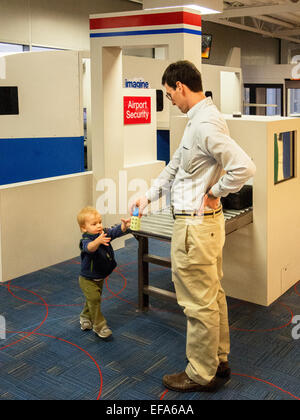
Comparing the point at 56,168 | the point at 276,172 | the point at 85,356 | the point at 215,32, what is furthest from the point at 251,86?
the point at 85,356

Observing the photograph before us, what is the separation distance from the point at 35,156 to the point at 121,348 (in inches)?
168

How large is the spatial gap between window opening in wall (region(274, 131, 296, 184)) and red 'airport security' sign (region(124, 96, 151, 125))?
2059 millimetres

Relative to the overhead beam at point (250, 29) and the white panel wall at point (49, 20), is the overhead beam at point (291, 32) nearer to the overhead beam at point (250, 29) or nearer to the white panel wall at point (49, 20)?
the overhead beam at point (250, 29)

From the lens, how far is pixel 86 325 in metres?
3.34

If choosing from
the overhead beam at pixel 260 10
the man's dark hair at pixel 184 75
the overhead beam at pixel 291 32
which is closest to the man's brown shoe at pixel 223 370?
the man's dark hair at pixel 184 75

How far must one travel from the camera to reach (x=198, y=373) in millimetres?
2529

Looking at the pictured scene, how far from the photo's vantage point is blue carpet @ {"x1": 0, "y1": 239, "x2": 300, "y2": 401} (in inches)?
104

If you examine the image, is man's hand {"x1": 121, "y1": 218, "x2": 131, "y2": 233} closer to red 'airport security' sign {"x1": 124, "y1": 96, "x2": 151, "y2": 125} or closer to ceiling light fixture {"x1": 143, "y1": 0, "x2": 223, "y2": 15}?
red 'airport security' sign {"x1": 124, "y1": 96, "x2": 151, "y2": 125}

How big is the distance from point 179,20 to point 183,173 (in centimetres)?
236

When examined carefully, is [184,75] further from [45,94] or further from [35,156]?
[35,156]

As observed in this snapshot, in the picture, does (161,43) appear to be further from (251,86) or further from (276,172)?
(251,86)

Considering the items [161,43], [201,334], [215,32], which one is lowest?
[201,334]

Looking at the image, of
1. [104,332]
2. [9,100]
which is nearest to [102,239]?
[104,332]

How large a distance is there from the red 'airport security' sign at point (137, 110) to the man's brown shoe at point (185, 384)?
3.36 m
